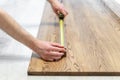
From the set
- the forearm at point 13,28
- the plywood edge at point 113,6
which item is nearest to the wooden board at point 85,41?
the plywood edge at point 113,6

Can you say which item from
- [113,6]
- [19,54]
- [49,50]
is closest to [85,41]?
[49,50]

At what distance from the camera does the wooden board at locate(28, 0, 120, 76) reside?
1216 mm

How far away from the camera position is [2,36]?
70.6 inches

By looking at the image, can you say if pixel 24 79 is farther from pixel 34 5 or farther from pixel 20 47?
pixel 34 5

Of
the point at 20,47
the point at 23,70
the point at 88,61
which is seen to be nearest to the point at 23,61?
the point at 23,70

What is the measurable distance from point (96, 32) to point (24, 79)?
0.75m

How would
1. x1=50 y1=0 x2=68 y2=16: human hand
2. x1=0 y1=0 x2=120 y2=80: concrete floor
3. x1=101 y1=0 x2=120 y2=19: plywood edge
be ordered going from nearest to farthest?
x1=0 y1=0 x2=120 y2=80: concrete floor → x1=50 y1=0 x2=68 y2=16: human hand → x1=101 y1=0 x2=120 y2=19: plywood edge

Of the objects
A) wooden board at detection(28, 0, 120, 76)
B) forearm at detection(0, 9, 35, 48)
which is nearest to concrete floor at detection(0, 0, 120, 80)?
wooden board at detection(28, 0, 120, 76)

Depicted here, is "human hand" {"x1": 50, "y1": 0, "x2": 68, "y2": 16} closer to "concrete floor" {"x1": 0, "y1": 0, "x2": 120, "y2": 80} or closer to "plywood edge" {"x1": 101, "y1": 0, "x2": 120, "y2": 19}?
"concrete floor" {"x1": 0, "y1": 0, "x2": 120, "y2": 80}

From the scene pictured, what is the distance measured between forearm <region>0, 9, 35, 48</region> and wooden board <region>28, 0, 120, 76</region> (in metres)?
0.13

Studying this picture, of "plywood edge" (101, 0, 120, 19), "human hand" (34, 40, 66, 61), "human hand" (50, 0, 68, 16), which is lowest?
"plywood edge" (101, 0, 120, 19)

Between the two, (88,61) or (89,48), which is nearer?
(88,61)

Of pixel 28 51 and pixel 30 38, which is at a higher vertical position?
pixel 30 38

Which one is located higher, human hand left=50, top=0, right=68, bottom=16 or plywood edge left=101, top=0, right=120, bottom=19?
human hand left=50, top=0, right=68, bottom=16
